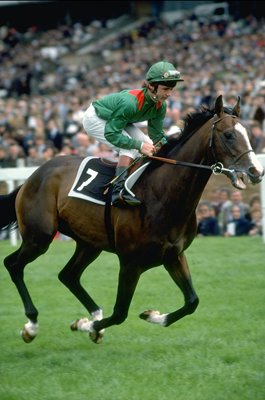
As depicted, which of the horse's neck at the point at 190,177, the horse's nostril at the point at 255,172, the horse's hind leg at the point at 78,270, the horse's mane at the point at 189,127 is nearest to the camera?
the horse's nostril at the point at 255,172

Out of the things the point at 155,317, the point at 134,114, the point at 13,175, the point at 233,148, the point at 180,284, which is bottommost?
the point at 13,175

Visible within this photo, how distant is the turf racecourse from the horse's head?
4.19 ft

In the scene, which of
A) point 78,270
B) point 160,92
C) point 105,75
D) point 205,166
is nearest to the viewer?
point 205,166

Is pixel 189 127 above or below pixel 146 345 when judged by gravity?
above

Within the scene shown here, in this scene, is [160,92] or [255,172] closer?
[255,172]

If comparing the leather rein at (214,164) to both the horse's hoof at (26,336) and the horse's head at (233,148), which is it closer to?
the horse's head at (233,148)

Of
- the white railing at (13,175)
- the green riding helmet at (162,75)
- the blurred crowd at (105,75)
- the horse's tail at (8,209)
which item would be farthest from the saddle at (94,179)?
the white railing at (13,175)

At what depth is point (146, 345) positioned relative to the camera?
6.73 metres

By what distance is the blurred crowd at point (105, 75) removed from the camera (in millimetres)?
14773

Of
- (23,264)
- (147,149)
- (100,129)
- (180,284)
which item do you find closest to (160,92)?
(147,149)

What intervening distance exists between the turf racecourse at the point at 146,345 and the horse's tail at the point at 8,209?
2.87 feet

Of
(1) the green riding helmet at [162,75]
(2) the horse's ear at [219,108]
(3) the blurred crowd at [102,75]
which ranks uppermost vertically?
(1) the green riding helmet at [162,75]

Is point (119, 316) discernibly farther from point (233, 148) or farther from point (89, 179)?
point (233, 148)

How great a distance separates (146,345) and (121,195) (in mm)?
1174
